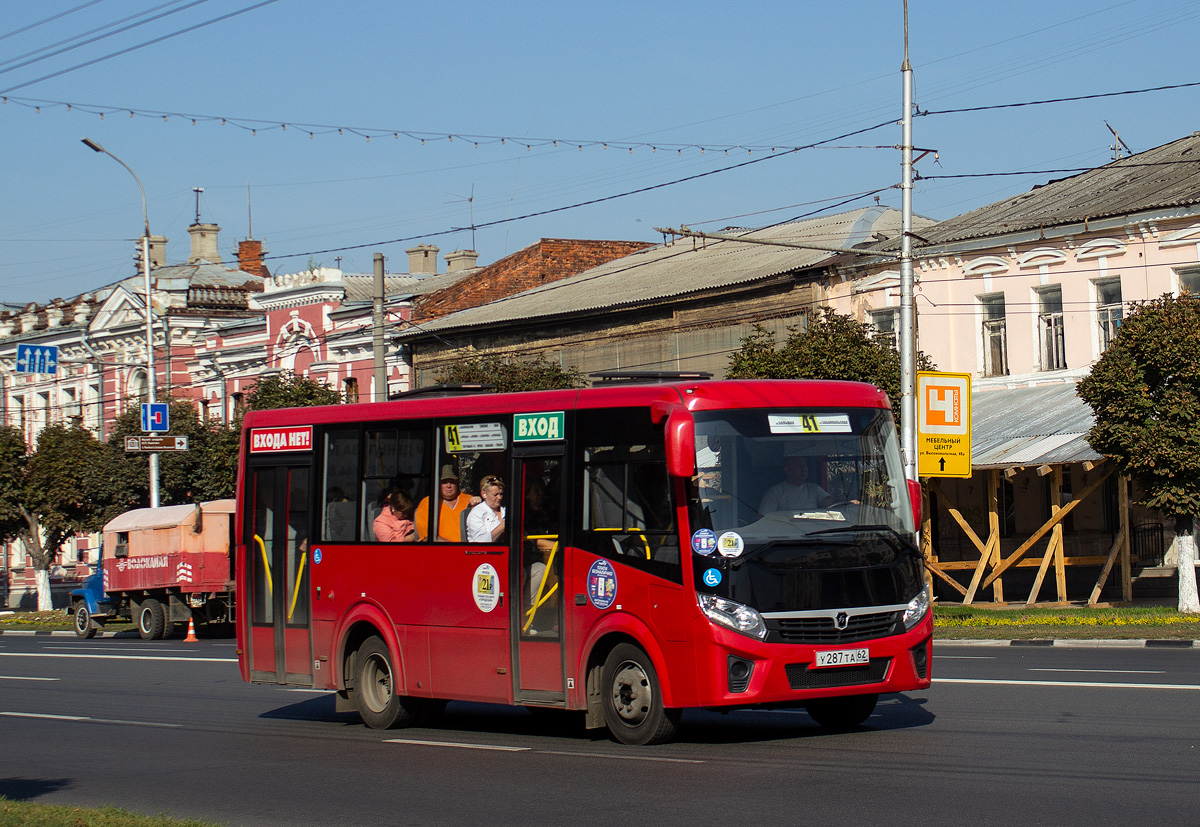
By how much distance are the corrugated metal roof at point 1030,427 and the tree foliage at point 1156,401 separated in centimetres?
113

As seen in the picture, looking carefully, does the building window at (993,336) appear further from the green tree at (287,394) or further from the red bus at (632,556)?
the red bus at (632,556)

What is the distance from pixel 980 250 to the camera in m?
33.7

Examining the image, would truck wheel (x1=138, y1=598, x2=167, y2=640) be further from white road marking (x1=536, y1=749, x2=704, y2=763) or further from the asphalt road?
white road marking (x1=536, y1=749, x2=704, y2=763)

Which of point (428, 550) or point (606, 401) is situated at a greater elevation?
point (606, 401)

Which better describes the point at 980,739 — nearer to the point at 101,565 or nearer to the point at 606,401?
the point at 606,401

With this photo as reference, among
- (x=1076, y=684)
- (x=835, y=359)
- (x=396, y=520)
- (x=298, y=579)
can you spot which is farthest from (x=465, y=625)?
(x=835, y=359)

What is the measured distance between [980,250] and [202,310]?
34.7 meters

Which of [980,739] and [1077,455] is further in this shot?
[1077,455]

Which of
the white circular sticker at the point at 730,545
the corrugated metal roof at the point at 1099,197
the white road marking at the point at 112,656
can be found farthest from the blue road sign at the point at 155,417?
the white circular sticker at the point at 730,545

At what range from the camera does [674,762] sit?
1055cm

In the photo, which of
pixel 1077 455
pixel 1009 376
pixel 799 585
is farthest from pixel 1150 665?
pixel 1009 376

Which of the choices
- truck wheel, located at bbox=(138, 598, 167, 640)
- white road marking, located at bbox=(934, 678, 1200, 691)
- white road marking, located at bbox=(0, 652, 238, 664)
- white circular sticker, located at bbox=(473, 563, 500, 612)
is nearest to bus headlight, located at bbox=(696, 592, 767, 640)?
white circular sticker, located at bbox=(473, 563, 500, 612)

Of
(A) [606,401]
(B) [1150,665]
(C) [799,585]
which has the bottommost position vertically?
(B) [1150,665]

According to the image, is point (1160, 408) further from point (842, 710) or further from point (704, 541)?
point (704, 541)
